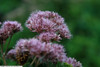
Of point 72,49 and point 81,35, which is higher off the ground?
point 81,35

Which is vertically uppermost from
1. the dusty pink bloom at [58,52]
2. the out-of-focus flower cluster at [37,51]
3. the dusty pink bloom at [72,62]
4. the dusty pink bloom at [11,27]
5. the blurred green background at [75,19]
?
the blurred green background at [75,19]

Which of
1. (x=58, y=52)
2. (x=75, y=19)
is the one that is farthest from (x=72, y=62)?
(x=75, y=19)

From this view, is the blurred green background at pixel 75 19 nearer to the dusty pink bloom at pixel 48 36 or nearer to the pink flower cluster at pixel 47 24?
the pink flower cluster at pixel 47 24

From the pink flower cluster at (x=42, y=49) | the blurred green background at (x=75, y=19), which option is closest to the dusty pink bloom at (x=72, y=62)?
the pink flower cluster at (x=42, y=49)

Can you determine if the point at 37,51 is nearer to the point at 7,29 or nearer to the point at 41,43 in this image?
the point at 41,43

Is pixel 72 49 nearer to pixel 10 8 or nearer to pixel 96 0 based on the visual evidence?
pixel 96 0

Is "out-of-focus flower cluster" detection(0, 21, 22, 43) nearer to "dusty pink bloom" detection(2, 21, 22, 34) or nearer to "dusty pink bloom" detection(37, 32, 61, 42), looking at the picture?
"dusty pink bloom" detection(2, 21, 22, 34)

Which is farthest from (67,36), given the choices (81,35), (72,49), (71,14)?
(71,14)
